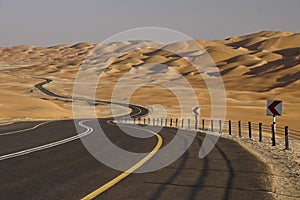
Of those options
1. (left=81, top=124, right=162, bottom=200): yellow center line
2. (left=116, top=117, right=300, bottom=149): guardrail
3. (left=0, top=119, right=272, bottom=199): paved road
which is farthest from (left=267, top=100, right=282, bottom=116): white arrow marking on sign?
(left=81, top=124, right=162, bottom=200): yellow center line

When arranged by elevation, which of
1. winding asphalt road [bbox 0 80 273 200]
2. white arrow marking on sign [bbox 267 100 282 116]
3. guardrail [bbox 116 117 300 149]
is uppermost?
winding asphalt road [bbox 0 80 273 200]

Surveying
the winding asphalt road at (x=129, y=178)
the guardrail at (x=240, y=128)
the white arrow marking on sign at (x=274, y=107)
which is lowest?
the guardrail at (x=240, y=128)

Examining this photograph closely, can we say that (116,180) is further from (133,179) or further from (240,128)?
(240,128)

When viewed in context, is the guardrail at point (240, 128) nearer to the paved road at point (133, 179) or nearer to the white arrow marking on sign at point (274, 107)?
the white arrow marking on sign at point (274, 107)

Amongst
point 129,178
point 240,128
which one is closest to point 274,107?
point 240,128

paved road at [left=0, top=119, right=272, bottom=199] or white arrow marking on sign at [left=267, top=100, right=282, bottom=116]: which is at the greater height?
paved road at [left=0, top=119, right=272, bottom=199]

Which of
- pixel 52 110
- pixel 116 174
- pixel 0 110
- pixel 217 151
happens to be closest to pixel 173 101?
pixel 52 110

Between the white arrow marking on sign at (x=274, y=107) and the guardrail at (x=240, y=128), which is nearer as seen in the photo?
the white arrow marking on sign at (x=274, y=107)

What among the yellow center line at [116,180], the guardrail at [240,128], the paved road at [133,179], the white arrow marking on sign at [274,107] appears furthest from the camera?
the guardrail at [240,128]

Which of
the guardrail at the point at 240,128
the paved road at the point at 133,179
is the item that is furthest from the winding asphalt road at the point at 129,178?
the guardrail at the point at 240,128

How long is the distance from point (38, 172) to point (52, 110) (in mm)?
60475

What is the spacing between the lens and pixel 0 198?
7895 millimetres

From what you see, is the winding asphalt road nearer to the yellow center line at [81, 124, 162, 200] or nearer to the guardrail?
the yellow center line at [81, 124, 162, 200]

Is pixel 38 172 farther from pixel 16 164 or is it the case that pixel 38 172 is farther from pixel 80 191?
pixel 80 191
